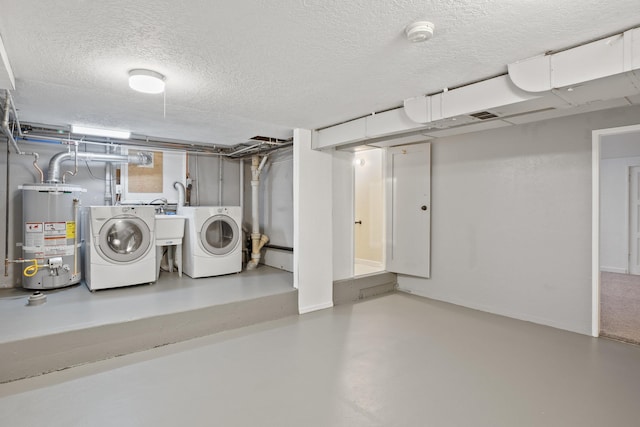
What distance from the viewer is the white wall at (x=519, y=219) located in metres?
3.38

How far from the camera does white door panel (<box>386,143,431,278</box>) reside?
15.2ft

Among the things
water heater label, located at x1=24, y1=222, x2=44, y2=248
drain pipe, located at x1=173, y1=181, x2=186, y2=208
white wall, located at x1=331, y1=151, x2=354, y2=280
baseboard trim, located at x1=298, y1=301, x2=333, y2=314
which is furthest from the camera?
drain pipe, located at x1=173, y1=181, x2=186, y2=208

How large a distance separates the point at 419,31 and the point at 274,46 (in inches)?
34.9

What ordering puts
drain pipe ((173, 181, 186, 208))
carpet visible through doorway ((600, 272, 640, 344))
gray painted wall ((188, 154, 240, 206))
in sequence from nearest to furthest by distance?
carpet visible through doorway ((600, 272, 640, 344))
drain pipe ((173, 181, 186, 208))
gray painted wall ((188, 154, 240, 206))

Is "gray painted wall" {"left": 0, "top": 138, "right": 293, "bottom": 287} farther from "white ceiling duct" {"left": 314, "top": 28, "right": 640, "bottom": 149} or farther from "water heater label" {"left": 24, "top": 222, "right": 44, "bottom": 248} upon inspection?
"white ceiling duct" {"left": 314, "top": 28, "right": 640, "bottom": 149}

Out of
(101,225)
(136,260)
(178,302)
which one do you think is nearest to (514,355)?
(178,302)

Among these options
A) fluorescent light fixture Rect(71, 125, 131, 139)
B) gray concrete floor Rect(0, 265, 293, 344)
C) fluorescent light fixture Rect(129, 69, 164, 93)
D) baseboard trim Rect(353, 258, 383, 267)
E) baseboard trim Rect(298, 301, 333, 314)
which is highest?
fluorescent light fixture Rect(71, 125, 131, 139)

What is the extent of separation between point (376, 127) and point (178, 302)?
2.81 meters

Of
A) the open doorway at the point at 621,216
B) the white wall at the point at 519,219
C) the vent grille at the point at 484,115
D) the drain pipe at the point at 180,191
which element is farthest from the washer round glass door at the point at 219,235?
the open doorway at the point at 621,216

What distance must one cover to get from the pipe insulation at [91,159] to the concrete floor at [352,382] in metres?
2.81

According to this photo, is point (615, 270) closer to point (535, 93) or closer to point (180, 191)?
point (535, 93)

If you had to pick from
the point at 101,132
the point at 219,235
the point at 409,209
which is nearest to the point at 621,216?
the point at 409,209

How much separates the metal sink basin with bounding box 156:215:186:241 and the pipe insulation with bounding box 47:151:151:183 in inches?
40.6

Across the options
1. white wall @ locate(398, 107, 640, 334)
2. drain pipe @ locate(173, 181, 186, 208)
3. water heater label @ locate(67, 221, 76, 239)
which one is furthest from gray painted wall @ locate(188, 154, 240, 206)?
white wall @ locate(398, 107, 640, 334)
